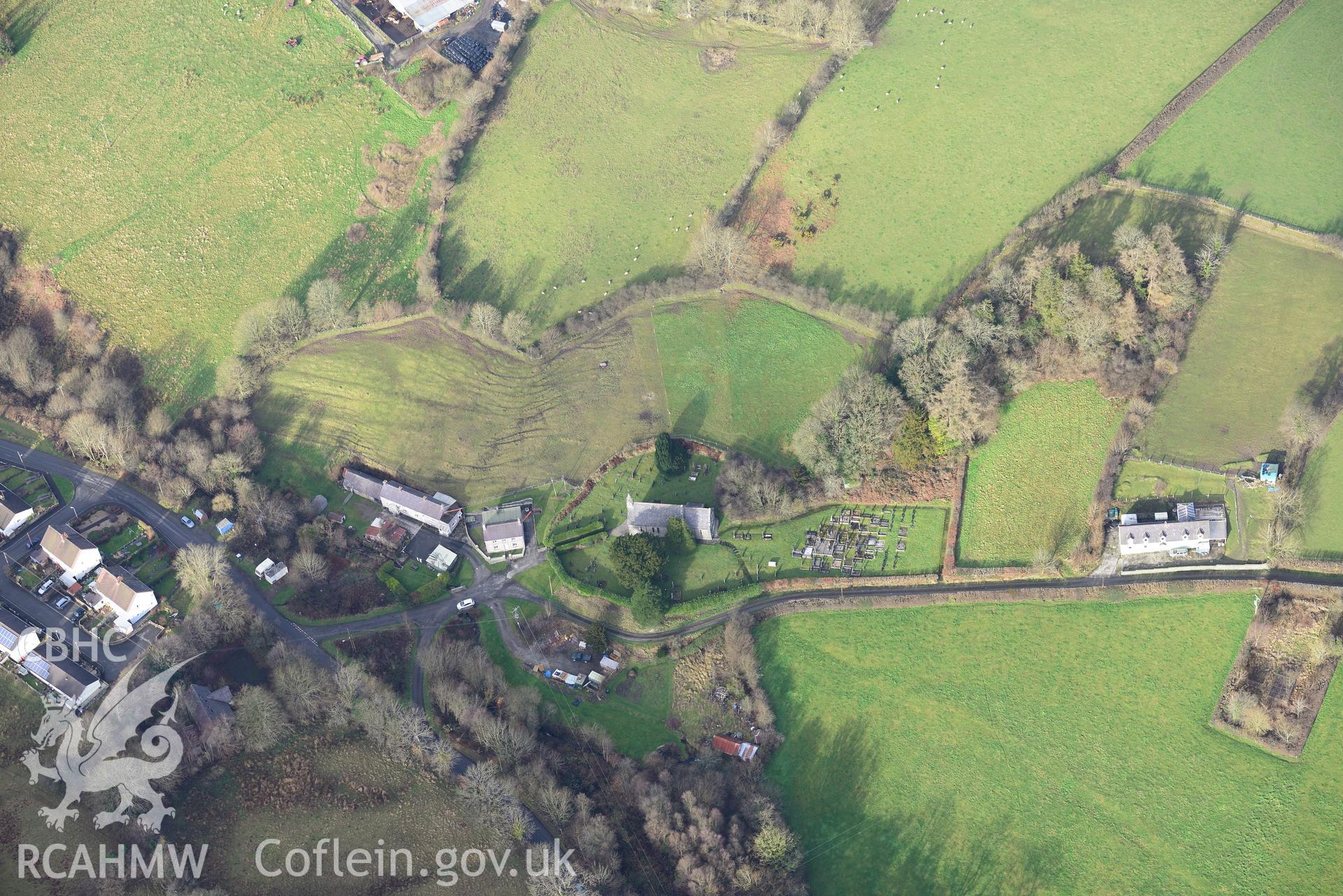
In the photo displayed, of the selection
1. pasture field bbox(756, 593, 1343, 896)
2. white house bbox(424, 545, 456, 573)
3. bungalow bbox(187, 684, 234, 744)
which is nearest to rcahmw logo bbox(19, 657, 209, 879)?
bungalow bbox(187, 684, 234, 744)

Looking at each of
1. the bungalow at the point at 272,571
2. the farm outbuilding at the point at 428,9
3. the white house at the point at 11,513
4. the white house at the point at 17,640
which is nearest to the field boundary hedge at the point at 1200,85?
the farm outbuilding at the point at 428,9

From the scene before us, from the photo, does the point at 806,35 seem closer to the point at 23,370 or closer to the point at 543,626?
the point at 543,626

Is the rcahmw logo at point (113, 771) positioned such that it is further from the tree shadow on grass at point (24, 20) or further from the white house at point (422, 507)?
the tree shadow on grass at point (24, 20)

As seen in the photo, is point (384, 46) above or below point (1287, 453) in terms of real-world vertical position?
above

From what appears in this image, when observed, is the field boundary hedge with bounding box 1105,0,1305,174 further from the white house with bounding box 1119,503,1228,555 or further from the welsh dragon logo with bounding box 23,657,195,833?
the welsh dragon logo with bounding box 23,657,195,833

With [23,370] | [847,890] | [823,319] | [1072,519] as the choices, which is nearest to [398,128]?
[23,370]

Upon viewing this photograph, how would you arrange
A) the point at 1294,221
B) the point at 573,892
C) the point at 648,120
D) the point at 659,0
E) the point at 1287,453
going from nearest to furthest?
the point at 573,892 < the point at 1287,453 < the point at 1294,221 < the point at 648,120 < the point at 659,0
